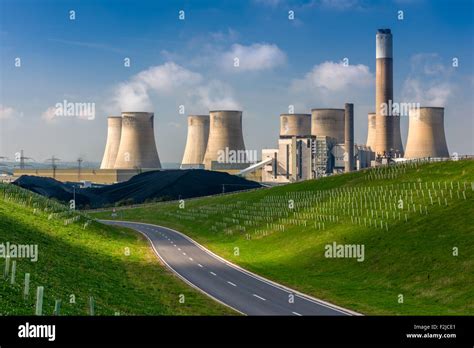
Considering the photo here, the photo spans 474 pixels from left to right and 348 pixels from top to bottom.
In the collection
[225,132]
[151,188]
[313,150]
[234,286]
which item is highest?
[225,132]

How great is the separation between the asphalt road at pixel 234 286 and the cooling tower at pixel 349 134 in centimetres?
6500

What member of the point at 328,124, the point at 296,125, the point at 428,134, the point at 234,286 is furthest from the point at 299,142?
the point at 234,286

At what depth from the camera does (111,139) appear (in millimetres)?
167875

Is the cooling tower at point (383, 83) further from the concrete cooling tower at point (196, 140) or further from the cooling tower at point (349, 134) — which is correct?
the concrete cooling tower at point (196, 140)

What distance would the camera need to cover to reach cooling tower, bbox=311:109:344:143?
482 ft

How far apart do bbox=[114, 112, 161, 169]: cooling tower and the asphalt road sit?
8287 centimetres

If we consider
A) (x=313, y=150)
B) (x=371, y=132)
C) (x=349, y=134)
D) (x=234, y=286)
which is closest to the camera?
(x=234, y=286)

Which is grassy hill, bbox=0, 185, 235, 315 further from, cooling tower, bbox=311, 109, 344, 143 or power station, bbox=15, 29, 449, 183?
cooling tower, bbox=311, 109, 344, 143

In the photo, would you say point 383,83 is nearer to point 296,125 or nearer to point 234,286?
point 296,125

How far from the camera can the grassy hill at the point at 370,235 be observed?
110 feet

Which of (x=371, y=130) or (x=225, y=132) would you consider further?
(x=371, y=130)

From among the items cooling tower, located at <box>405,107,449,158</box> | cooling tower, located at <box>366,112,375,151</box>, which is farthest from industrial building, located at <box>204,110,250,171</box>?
cooling tower, located at <box>405,107,449,158</box>

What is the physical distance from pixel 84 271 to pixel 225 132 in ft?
358

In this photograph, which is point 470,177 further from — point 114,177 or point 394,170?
point 114,177
